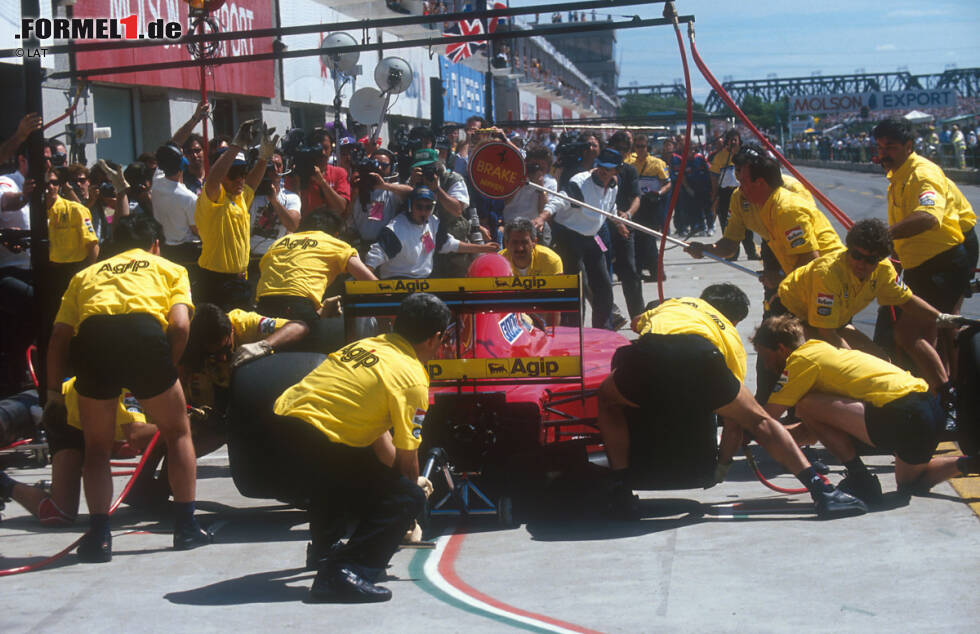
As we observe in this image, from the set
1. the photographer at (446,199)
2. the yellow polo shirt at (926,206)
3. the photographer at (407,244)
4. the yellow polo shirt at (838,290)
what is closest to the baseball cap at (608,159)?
the photographer at (446,199)

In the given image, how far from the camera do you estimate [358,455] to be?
476 cm

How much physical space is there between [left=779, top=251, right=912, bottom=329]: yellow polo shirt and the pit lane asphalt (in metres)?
0.98

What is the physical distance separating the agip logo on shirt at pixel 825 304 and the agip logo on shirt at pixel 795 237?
28.0 inches

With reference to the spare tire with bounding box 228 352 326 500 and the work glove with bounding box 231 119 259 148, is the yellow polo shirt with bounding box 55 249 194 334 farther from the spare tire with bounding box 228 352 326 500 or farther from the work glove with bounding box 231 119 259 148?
the work glove with bounding box 231 119 259 148

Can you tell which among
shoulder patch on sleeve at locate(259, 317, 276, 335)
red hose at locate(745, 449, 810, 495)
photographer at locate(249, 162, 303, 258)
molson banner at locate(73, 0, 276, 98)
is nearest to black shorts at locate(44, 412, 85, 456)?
shoulder patch on sleeve at locate(259, 317, 276, 335)

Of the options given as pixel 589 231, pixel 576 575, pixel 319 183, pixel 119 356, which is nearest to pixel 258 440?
pixel 119 356

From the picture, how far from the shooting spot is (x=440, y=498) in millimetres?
5828

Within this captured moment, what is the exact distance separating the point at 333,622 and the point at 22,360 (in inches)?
208

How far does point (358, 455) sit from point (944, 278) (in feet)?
14.1

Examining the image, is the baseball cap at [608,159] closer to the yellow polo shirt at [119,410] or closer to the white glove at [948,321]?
the white glove at [948,321]

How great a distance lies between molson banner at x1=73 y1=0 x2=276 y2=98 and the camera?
44.0 ft

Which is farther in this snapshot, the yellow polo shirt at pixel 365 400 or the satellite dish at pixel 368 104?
the satellite dish at pixel 368 104

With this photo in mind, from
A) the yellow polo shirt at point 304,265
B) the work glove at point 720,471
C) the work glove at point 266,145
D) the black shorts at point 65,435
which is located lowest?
the work glove at point 720,471

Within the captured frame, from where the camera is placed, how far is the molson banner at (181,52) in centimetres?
1342
